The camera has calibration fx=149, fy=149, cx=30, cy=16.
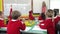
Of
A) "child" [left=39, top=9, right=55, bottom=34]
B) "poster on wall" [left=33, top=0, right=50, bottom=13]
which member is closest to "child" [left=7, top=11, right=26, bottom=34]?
"child" [left=39, top=9, right=55, bottom=34]

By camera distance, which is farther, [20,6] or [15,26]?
[20,6]

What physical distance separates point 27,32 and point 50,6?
2.89 m

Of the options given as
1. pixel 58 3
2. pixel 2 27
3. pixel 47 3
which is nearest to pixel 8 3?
pixel 47 3

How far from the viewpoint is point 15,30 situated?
2609 mm

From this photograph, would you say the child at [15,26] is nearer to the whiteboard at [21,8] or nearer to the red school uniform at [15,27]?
the red school uniform at [15,27]

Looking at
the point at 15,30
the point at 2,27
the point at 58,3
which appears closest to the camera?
the point at 15,30

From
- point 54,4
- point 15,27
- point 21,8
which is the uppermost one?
point 54,4

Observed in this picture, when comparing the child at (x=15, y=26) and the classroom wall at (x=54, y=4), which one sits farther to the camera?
the classroom wall at (x=54, y=4)

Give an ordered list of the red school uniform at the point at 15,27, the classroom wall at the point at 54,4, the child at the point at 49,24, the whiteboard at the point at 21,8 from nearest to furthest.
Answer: the red school uniform at the point at 15,27 → the child at the point at 49,24 → the classroom wall at the point at 54,4 → the whiteboard at the point at 21,8

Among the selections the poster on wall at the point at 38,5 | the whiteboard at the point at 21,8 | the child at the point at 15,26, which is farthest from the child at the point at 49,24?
the whiteboard at the point at 21,8

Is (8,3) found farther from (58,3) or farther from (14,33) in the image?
(14,33)

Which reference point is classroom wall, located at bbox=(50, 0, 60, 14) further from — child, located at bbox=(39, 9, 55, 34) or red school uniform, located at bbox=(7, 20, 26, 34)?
red school uniform, located at bbox=(7, 20, 26, 34)

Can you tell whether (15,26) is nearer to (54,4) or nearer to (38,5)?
(38,5)

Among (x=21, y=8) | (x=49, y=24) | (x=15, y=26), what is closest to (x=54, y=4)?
(x=21, y=8)
